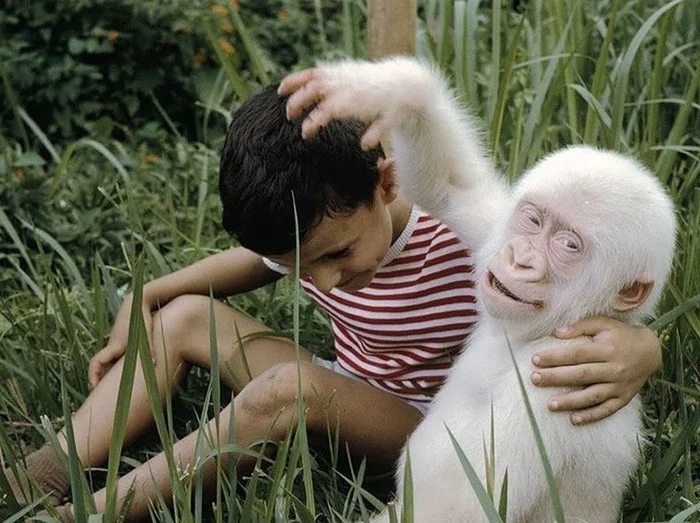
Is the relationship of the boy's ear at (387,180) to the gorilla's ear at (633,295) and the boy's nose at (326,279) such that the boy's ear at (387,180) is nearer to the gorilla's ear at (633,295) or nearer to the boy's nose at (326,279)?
the boy's nose at (326,279)

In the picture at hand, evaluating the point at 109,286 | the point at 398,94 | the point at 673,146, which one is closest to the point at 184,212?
the point at 109,286

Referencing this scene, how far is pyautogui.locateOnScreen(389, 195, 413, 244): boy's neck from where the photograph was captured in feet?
10.0

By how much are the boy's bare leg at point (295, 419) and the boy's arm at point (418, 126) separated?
41cm

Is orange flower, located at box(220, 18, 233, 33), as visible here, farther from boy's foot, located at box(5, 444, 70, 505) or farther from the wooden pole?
boy's foot, located at box(5, 444, 70, 505)

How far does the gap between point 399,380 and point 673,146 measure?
100 centimetres

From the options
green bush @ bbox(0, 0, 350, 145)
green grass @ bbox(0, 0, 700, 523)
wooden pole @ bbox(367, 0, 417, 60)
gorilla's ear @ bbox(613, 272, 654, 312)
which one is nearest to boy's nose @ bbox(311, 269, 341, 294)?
green grass @ bbox(0, 0, 700, 523)

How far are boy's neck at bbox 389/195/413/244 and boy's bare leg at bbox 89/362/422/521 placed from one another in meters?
0.35

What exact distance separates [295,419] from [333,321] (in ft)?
1.61

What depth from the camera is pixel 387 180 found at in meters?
2.93

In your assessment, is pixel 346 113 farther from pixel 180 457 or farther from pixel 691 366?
pixel 691 366

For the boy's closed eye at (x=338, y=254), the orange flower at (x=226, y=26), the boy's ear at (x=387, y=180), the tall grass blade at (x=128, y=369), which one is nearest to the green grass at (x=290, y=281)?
the tall grass blade at (x=128, y=369)

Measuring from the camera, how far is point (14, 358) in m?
3.39

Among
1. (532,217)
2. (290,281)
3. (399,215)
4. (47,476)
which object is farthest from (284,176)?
(290,281)

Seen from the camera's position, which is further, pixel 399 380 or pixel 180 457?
pixel 399 380
